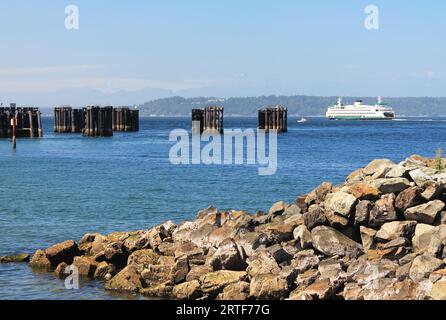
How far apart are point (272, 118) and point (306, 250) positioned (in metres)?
109

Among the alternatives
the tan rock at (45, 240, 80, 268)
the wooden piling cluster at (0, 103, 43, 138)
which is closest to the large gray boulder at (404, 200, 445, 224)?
the tan rock at (45, 240, 80, 268)

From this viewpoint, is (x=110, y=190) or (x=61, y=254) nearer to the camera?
(x=61, y=254)

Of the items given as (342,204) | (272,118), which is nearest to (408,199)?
(342,204)

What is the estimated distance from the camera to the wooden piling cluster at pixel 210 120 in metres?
116

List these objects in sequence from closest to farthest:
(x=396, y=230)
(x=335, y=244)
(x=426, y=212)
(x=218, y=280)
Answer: (x=218, y=280)
(x=335, y=244)
(x=396, y=230)
(x=426, y=212)

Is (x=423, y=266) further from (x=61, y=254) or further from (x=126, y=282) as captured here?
(x=61, y=254)

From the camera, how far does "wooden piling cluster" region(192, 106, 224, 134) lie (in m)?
116

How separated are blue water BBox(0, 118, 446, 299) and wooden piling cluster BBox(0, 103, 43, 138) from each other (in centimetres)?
2060

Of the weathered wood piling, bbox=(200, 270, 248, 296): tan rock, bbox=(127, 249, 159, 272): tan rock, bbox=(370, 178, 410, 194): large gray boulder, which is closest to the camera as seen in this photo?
bbox=(200, 270, 248, 296): tan rock

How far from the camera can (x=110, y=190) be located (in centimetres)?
4756

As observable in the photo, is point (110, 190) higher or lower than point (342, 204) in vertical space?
lower

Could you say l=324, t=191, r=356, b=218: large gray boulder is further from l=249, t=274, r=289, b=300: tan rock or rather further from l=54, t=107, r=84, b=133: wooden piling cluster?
l=54, t=107, r=84, b=133: wooden piling cluster

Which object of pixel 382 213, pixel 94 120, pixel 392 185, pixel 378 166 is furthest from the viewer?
pixel 94 120

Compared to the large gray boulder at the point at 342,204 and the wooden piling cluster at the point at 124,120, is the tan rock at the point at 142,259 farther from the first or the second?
the wooden piling cluster at the point at 124,120
